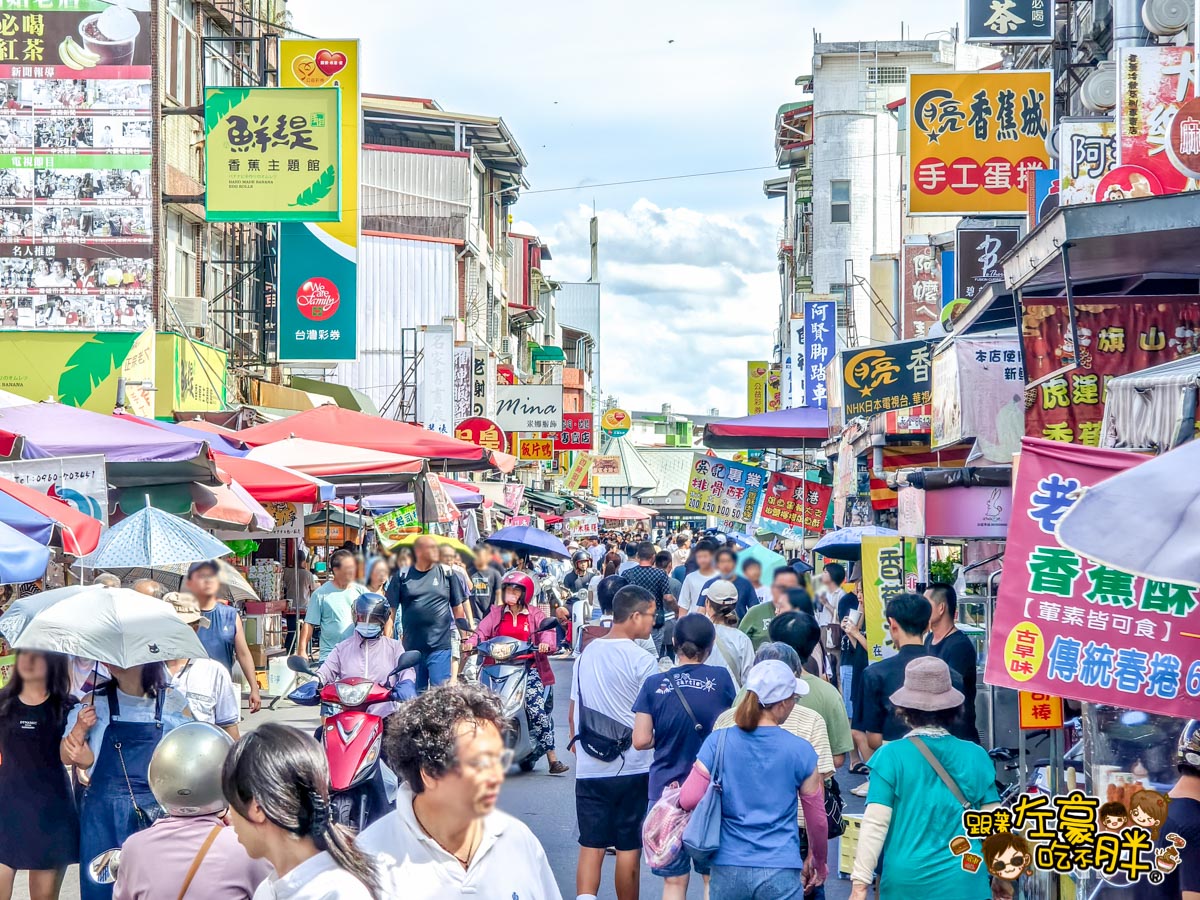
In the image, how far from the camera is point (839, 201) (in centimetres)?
5484

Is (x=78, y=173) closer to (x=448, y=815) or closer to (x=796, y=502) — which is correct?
(x=796, y=502)

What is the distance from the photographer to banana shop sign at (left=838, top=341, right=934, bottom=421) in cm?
1644

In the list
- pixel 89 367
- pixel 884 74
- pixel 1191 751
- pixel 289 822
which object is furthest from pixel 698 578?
pixel 884 74

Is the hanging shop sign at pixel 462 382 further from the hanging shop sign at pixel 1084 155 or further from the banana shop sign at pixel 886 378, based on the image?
the hanging shop sign at pixel 1084 155

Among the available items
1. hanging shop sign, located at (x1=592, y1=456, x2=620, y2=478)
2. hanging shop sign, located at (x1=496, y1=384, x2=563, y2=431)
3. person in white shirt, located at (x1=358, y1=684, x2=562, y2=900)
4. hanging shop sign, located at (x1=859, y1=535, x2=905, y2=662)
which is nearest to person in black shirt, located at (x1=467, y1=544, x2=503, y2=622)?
hanging shop sign, located at (x1=859, y1=535, x2=905, y2=662)

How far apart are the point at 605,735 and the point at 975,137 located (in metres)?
9.78

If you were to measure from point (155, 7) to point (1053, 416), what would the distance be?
691 inches

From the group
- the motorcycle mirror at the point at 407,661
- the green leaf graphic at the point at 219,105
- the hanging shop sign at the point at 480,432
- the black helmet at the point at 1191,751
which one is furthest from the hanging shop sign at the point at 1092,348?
the hanging shop sign at the point at 480,432

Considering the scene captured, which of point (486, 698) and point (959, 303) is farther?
point (959, 303)

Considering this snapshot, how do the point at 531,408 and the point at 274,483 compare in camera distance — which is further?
the point at 531,408

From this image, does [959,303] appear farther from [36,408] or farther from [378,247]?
[378,247]

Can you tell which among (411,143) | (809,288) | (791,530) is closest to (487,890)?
(791,530)

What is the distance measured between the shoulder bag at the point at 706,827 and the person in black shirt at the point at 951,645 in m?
2.99

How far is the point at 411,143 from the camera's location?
1927 inches
